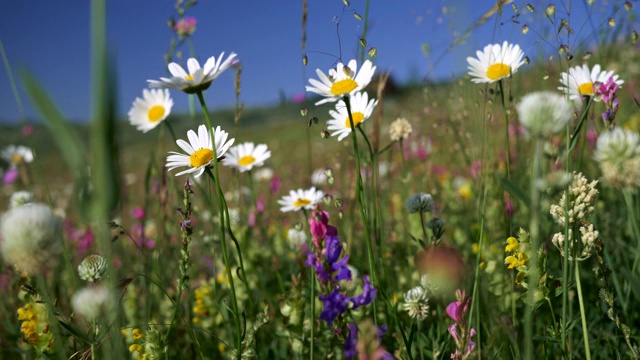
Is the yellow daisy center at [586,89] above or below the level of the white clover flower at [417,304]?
above

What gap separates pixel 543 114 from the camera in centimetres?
49

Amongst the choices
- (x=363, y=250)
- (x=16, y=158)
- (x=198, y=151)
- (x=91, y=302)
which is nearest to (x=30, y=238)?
(x=91, y=302)

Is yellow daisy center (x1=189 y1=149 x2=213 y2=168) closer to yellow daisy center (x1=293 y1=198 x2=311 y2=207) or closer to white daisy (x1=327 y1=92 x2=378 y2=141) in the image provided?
white daisy (x1=327 y1=92 x2=378 y2=141)

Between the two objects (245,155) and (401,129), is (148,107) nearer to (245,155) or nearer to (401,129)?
(245,155)

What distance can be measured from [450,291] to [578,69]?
1.87 feet

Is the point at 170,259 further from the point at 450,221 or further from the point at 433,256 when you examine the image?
the point at 433,256

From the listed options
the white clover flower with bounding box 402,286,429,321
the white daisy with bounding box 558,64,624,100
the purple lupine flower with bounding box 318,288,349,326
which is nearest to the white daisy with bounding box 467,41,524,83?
the white daisy with bounding box 558,64,624,100

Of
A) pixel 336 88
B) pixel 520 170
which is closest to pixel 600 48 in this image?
pixel 520 170

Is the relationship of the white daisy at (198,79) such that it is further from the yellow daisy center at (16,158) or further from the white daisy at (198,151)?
the yellow daisy center at (16,158)

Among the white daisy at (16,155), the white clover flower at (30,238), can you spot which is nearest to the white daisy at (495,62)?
the white clover flower at (30,238)

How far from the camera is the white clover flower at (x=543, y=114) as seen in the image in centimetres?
49

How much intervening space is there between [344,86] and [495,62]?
409 millimetres

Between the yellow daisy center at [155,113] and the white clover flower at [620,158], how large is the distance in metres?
1.09

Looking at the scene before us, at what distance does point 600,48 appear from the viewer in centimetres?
183
